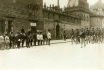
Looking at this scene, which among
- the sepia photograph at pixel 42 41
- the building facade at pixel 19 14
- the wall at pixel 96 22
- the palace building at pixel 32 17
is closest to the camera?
the sepia photograph at pixel 42 41

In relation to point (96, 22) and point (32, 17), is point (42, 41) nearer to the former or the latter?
point (32, 17)

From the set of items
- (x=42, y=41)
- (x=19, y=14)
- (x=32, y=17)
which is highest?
(x=19, y=14)

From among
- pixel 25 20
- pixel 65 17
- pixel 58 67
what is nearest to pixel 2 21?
pixel 25 20

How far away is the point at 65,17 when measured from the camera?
143 ft

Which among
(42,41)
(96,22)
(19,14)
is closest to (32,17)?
(19,14)

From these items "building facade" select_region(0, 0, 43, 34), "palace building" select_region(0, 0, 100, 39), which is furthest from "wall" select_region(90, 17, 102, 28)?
"building facade" select_region(0, 0, 43, 34)

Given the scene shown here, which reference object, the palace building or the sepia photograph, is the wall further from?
the palace building

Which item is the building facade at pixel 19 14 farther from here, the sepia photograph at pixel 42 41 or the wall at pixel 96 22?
the wall at pixel 96 22

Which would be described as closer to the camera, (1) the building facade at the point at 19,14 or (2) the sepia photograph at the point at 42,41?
(2) the sepia photograph at the point at 42,41

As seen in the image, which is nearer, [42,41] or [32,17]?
[42,41]

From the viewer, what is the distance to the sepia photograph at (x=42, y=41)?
9781 mm

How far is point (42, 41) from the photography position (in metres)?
27.5

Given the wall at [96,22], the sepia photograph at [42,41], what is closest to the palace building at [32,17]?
the sepia photograph at [42,41]

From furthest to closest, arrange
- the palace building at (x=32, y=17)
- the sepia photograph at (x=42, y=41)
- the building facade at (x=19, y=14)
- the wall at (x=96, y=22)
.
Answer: the wall at (x=96, y=22) < the palace building at (x=32, y=17) < the building facade at (x=19, y=14) < the sepia photograph at (x=42, y=41)
